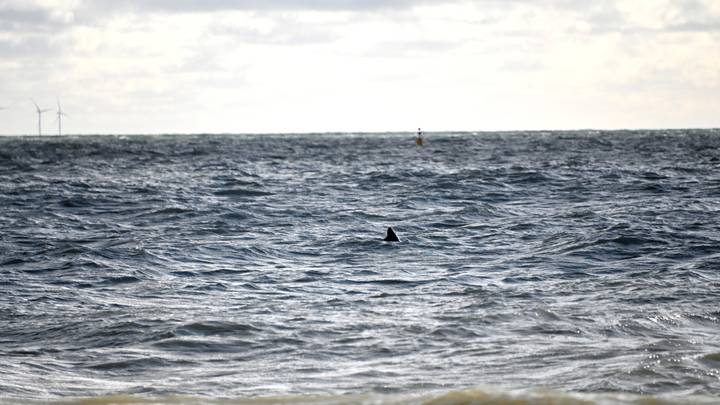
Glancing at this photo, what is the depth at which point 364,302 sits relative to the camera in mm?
14273

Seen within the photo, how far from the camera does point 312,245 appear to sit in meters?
21.8

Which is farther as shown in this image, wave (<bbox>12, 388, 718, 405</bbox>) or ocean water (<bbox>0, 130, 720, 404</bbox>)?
ocean water (<bbox>0, 130, 720, 404</bbox>)

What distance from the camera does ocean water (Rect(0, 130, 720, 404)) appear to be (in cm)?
975

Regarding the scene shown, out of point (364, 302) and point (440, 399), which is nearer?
point (440, 399)

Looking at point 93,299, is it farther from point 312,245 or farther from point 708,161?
point 708,161

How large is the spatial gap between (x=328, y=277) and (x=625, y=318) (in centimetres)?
591

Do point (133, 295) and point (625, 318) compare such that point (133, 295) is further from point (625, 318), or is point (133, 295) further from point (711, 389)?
point (711, 389)

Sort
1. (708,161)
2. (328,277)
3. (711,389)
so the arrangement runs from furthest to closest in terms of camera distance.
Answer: (708,161)
(328,277)
(711,389)

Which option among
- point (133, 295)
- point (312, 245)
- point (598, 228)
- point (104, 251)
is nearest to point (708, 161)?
point (598, 228)

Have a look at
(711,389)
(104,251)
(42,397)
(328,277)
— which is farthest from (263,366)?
(104,251)

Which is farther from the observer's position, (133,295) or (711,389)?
(133,295)

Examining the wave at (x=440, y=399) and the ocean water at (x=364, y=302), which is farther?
the ocean water at (x=364, y=302)

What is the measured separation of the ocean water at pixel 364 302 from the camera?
9.75 metres

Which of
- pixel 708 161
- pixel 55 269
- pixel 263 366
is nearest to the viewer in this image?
pixel 263 366
